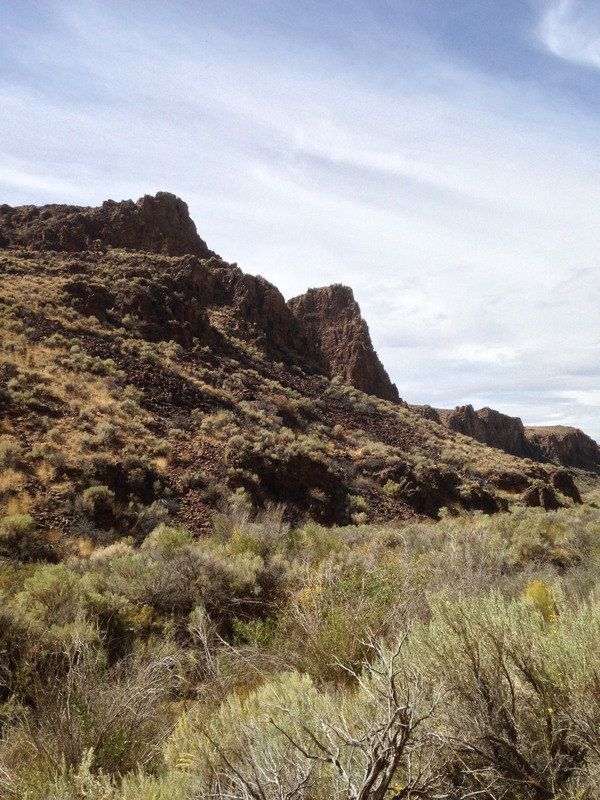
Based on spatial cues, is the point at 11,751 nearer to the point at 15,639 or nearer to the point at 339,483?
the point at 15,639

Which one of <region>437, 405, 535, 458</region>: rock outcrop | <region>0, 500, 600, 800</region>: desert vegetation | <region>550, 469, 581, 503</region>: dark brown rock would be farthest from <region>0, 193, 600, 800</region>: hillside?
<region>437, 405, 535, 458</region>: rock outcrop

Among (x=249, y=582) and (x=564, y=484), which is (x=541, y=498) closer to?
(x=564, y=484)

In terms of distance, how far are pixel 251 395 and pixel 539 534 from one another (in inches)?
540

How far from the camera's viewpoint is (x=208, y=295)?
1163 inches

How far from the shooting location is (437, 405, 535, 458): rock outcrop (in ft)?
194

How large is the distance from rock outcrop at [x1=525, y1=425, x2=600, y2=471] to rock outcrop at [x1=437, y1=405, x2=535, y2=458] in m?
3.30

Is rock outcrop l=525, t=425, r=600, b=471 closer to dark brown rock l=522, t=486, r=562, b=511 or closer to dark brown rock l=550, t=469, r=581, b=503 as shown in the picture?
dark brown rock l=550, t=469, r=581, b=503

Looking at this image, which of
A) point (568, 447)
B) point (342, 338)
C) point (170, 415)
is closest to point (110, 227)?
point (342, 338)

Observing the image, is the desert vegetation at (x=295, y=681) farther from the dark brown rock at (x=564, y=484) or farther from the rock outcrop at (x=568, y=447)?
the rock outcrop at (x=568, y=447)

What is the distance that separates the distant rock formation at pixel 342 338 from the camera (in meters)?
37.1

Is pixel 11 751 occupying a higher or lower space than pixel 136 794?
lower

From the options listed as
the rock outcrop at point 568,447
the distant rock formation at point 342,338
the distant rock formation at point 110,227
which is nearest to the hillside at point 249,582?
the distant rock formation at point 110,227

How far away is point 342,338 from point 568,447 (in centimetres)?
4908

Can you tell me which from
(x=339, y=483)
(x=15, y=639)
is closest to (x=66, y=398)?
(x=339, y=483)
